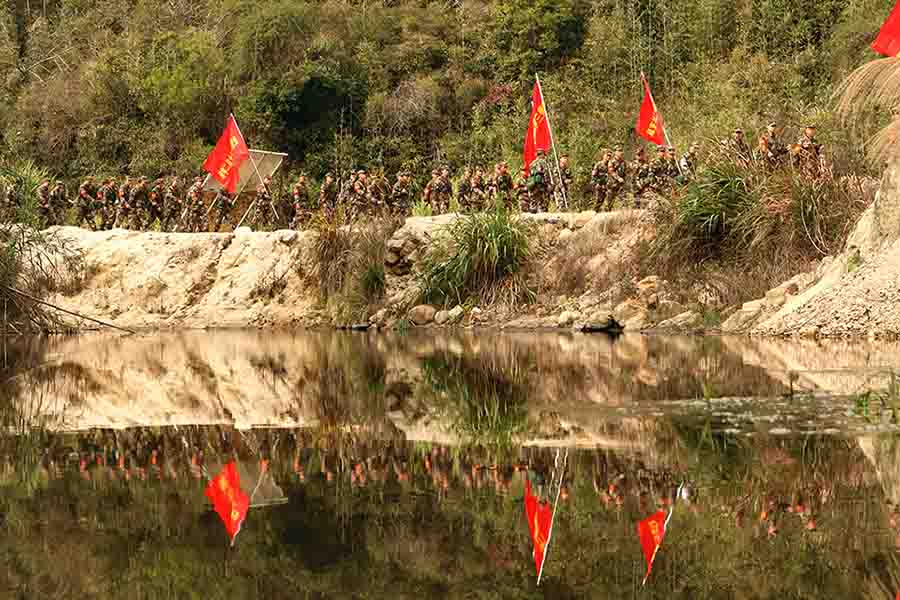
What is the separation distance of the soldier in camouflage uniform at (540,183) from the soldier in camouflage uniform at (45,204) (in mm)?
12513

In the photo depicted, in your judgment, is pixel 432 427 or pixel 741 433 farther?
pixel 432 427

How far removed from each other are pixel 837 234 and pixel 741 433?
14313 millimetres

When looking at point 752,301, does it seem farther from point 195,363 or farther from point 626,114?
point 626,114

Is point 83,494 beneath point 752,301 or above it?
above

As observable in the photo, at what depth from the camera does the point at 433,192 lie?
32.7 m

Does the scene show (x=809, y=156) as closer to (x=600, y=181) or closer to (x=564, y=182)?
(x=600, y=181)

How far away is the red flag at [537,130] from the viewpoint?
2917cm

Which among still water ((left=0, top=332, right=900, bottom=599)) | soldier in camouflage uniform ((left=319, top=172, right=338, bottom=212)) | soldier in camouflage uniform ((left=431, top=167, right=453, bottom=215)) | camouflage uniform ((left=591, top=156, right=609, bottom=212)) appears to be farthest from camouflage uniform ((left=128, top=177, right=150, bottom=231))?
still water ((left=0, top=332, right=900, bottom=599))

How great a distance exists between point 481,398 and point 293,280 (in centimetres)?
1756

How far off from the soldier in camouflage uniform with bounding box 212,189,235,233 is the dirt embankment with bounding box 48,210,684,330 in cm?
310

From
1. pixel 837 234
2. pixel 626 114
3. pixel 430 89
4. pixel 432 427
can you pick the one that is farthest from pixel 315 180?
pixel 432 427

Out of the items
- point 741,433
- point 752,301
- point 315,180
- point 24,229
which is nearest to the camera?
point 741,433

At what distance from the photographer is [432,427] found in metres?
11.2

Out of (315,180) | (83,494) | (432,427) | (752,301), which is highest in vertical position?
(83,494)
